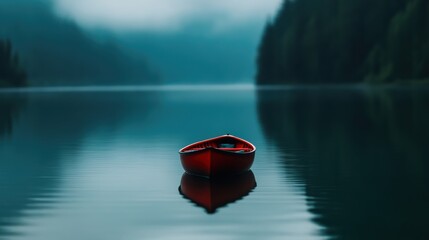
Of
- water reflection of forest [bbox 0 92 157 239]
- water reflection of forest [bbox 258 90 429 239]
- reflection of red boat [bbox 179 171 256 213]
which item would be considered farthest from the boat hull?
water reflection of forest [bbox 0 92 157 239]

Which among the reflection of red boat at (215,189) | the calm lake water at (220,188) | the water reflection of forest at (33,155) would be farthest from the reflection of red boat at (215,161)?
the water reflection of forest at (33,155)

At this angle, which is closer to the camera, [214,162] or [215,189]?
[215,189]

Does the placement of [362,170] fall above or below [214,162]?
below

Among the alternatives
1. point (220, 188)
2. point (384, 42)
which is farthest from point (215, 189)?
point (384, 42)

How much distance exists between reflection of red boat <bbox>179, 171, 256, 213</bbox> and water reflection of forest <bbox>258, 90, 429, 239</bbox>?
214cm

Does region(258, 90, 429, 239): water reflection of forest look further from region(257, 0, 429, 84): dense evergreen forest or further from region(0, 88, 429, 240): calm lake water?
region(257, 0, 429, 84): dense evergreen forest

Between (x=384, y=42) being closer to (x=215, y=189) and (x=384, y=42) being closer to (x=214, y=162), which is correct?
(x=214, y=162)

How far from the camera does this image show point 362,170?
98.3 feet

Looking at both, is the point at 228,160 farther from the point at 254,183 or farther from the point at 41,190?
the point at 41,190

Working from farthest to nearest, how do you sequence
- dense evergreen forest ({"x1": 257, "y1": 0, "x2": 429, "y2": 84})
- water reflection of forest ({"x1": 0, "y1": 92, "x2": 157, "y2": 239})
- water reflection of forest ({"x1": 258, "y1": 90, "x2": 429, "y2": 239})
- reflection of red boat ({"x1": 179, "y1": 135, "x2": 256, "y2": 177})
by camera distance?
dense evergreen forest ({"x1": 257, "y1": 0, "x2": 429, "y2": 84}) < reflection of red boat ({"x1": 179, "y1": 135, "x2": 256, "y2": 177}) < water reflection of forest ({"x1": 0, "y1": 92, "x2": 157, "y2": 239}) < water reflection of forest ({"x1": 258, "y1": 90, "x2": 429, "y2": 239})

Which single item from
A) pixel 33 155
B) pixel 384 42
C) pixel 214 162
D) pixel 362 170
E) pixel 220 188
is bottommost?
pixel 33 155

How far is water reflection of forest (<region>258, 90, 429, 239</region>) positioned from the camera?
63.6 feet

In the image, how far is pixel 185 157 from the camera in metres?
27.7

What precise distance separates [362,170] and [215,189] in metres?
7.57
